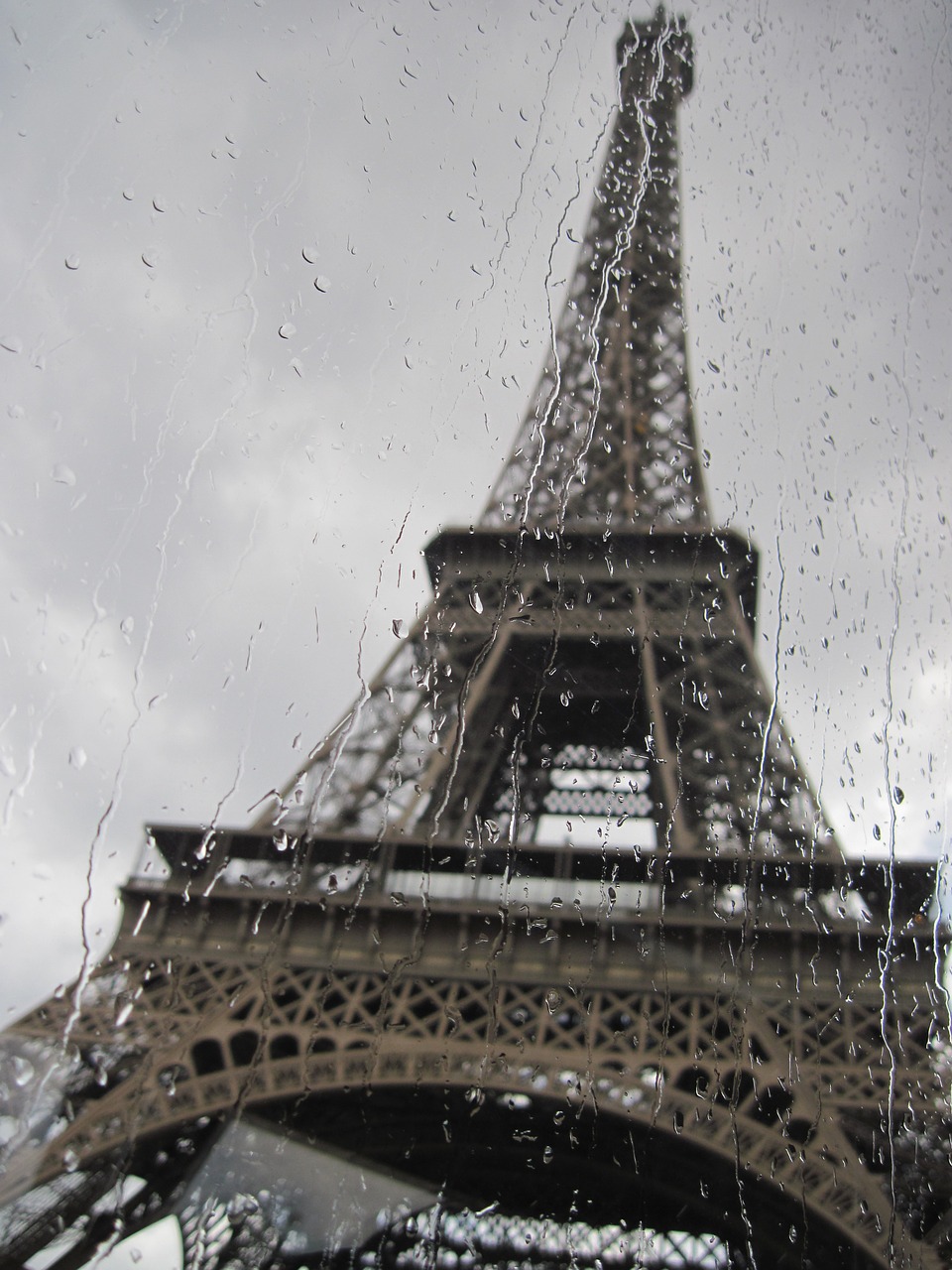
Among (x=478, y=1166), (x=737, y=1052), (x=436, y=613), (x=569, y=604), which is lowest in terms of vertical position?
(x=478, y=1166)

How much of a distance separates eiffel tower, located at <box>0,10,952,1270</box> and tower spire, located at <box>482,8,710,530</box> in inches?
67.3

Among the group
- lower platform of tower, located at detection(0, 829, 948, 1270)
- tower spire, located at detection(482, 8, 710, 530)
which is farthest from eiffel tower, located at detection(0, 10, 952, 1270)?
tower spire, located at detection(482, 8, 710, 530)

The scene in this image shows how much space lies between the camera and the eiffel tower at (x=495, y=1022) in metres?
7.68

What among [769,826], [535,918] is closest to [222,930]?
[535,918]

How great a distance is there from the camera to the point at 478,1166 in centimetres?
997

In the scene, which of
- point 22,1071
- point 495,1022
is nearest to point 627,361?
point 495,1022

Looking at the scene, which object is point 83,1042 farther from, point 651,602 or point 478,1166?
point 651,602

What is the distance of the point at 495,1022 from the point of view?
852cm

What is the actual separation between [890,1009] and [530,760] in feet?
23.2

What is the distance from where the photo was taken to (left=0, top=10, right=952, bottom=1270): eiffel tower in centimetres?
768

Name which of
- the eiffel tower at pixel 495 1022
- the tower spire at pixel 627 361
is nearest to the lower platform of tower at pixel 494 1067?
the eiffel tower at pixel 495 1022

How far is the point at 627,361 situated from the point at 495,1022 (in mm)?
9962

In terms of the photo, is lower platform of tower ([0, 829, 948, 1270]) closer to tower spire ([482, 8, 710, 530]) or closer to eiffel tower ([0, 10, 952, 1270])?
eiffel tower ([0, 10, 952, 1270])

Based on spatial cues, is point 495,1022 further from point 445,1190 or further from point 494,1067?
point 445,1190
